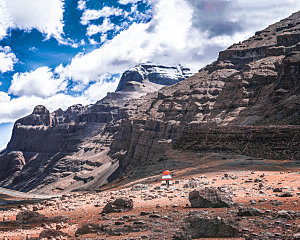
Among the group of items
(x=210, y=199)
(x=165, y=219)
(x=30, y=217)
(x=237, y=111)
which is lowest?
(x=30, y=217)

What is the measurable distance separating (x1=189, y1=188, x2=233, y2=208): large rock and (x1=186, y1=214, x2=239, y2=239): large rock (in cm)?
363

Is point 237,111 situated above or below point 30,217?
above

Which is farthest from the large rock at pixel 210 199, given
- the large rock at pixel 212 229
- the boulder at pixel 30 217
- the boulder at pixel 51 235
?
the boulder at pixel 30 217

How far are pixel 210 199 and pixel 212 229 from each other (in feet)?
13.6

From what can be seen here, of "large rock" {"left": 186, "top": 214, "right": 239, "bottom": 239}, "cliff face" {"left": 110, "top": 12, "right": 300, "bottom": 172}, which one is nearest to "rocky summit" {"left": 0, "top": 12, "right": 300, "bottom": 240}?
"large rock" {"left": 186, "top": 214, "right": 239, "bottom": 239}

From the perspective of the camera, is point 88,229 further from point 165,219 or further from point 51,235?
point 165,219

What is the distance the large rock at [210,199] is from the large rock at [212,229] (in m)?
3.63

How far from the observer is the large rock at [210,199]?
13500 mm

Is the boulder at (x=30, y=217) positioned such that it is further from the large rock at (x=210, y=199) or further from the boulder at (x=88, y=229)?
the large rock at (x=210, y=199)

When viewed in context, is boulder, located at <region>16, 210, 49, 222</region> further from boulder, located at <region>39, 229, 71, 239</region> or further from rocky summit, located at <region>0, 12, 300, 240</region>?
boulder, located at <region>39, 229, 71, 239</region>

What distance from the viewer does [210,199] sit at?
44.8 ft

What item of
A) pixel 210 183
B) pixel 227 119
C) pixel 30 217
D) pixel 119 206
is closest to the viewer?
pixel 119 206

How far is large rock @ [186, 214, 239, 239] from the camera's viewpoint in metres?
9.44

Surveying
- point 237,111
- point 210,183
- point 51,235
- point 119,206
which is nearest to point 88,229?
point 51,235
